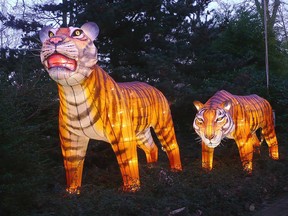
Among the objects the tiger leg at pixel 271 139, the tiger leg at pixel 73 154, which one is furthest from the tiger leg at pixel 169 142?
the tiger leg at pixel 271 139

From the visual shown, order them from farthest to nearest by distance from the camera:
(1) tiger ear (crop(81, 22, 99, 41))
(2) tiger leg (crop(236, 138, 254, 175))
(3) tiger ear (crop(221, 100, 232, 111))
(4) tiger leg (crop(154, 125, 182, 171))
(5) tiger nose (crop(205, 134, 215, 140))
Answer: (2) tiger leg (crop(236, 138, 254, 175)), (4) tiger leg (crop(154, 125, 182, 171)), (3) tiger ear (crop(221, 100, 232, 111)), (5) tiger nose (crop(205, 134, 215, 140)), (1) tiger ear (crop(81, 22, 99, 41))

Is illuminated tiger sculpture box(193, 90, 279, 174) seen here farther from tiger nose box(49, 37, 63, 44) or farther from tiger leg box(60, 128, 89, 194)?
tiger nose box(49, 37, 63, 44)

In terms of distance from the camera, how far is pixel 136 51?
1107 centimetres

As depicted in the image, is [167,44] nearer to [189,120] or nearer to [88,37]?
[189,120]

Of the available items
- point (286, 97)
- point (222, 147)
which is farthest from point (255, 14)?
point (222, 147)

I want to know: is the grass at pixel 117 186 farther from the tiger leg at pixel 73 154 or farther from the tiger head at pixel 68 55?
the tiger head at pixel 68 55

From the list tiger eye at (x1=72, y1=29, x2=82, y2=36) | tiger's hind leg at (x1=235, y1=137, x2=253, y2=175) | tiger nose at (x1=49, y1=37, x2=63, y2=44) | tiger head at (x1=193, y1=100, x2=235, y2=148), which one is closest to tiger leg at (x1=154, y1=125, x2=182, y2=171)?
tiger head at (x1=193, y1=100, x2=235, y2=148)

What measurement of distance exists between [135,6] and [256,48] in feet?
22.2

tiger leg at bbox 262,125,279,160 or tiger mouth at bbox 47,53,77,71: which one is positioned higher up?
tiger mouth at bbox 47,53,77,71

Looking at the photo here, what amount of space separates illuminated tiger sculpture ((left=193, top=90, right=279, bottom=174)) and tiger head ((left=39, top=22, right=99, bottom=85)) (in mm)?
2564

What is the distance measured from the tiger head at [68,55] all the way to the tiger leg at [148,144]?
287cm

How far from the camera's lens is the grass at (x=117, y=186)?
15.1 feet

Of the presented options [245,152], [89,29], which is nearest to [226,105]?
[245,152]

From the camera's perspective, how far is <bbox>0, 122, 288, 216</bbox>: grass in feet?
15.1
